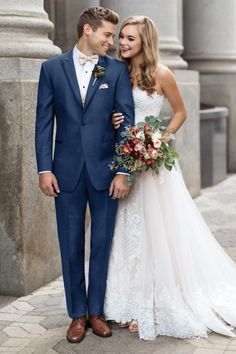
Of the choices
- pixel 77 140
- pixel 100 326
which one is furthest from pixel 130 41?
pixel 100 326

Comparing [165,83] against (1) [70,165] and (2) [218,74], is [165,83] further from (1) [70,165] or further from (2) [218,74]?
(2) [218,74]

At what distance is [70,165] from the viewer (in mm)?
4977

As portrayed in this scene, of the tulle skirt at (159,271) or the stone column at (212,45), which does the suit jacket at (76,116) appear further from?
the stone column at (212,45)

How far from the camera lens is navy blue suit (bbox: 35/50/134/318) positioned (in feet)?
16.1

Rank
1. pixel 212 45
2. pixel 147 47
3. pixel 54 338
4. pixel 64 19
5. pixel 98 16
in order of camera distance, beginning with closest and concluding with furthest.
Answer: pixel 98 16 → pixel 147 47 → pixel 54 338 → pixel 64 19 → pixel 212 45

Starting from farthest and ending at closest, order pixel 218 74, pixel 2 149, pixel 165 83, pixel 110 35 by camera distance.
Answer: pixel 218 74 < pixel 2 149 < pixel 165 83 < pixel 110 35

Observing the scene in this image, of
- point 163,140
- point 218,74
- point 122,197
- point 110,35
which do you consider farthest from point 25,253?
point 218,74

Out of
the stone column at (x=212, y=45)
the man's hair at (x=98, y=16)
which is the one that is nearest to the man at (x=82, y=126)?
the man's hair at (x=98, y=16)

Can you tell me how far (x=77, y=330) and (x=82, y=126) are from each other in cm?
136

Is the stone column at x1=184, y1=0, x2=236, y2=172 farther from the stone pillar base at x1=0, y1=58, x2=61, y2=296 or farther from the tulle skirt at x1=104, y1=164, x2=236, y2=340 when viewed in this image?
the tulle skirt at x1=104, y1=164, x2=236, y2=340

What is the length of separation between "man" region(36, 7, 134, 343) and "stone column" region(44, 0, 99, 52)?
5311 mm

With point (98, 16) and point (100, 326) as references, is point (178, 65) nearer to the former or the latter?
point (98, 16)

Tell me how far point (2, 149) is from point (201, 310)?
2051 mm

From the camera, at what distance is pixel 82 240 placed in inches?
203
